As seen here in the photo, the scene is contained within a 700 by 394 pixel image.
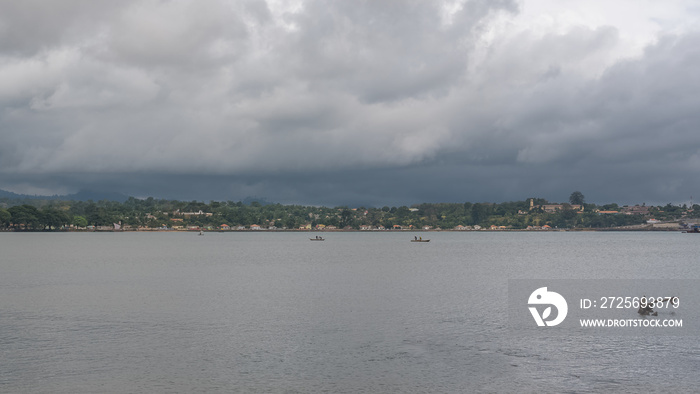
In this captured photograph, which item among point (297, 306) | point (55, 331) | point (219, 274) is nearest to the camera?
point (55, 331)

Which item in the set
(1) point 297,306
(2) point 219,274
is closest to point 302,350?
(1) point 297,306

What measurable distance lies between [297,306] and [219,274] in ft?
143

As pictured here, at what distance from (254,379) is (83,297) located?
4279cm

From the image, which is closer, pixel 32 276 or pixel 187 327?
pixel 187 327

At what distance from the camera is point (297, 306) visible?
62688mm

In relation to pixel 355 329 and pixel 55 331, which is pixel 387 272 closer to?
pixel 355 329

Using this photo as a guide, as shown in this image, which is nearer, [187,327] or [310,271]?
[187,327]

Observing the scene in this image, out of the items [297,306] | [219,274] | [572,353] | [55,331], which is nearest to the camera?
[572,353]

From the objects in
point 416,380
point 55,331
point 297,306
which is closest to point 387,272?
point 297,306

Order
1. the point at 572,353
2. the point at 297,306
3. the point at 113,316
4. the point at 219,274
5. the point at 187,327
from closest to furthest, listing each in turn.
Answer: the point at 572,353, the point at 187,327, the point at 113,316, the point at 297,306, the point at 219,274

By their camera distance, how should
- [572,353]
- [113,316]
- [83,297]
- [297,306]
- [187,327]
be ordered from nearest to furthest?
[572,353] → [187,327] → [113,316] → [297,306] → [83,297]

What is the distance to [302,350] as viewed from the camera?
134 feet

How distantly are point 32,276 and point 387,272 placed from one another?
57.6 meters

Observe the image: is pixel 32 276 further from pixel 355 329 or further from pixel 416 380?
pixel 416 380
